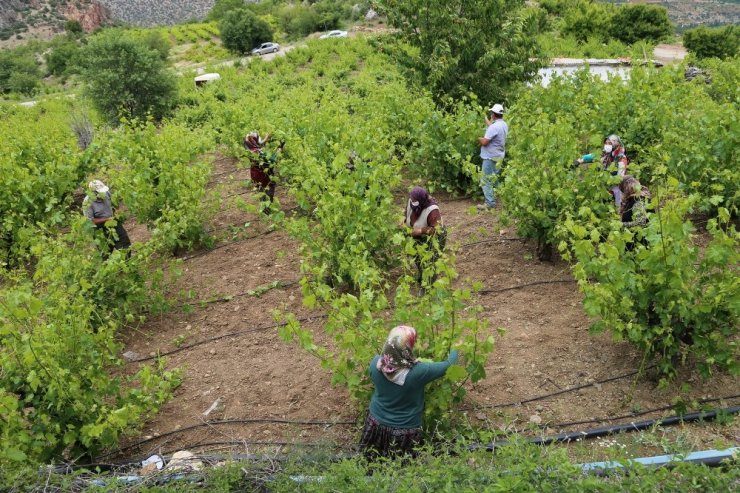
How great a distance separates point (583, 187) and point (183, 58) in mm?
39226

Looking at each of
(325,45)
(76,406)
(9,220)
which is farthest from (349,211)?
(325,45)

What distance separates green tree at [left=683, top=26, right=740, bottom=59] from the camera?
→ 836 inches

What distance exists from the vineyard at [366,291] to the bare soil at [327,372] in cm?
2

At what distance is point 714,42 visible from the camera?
21.8m

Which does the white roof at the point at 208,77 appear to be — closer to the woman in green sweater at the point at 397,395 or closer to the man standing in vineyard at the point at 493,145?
the man standing in vineyard at the point at 493,145

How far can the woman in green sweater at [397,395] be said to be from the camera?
11.7 ft

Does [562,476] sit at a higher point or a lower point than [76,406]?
higher

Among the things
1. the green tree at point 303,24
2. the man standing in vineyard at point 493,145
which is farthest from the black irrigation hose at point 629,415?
the green tree at point 303,24

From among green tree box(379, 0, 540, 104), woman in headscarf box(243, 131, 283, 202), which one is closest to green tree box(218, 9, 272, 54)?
green tree box(379, 0, 540, 104)

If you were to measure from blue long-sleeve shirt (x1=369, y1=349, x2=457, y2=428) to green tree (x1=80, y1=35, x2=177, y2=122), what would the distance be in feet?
52.4

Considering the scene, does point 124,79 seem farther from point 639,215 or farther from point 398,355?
point 398,355

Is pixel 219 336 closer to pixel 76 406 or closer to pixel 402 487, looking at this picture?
pixel 76 406

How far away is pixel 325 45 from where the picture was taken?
93.6 ft

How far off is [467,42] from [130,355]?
7.46m
